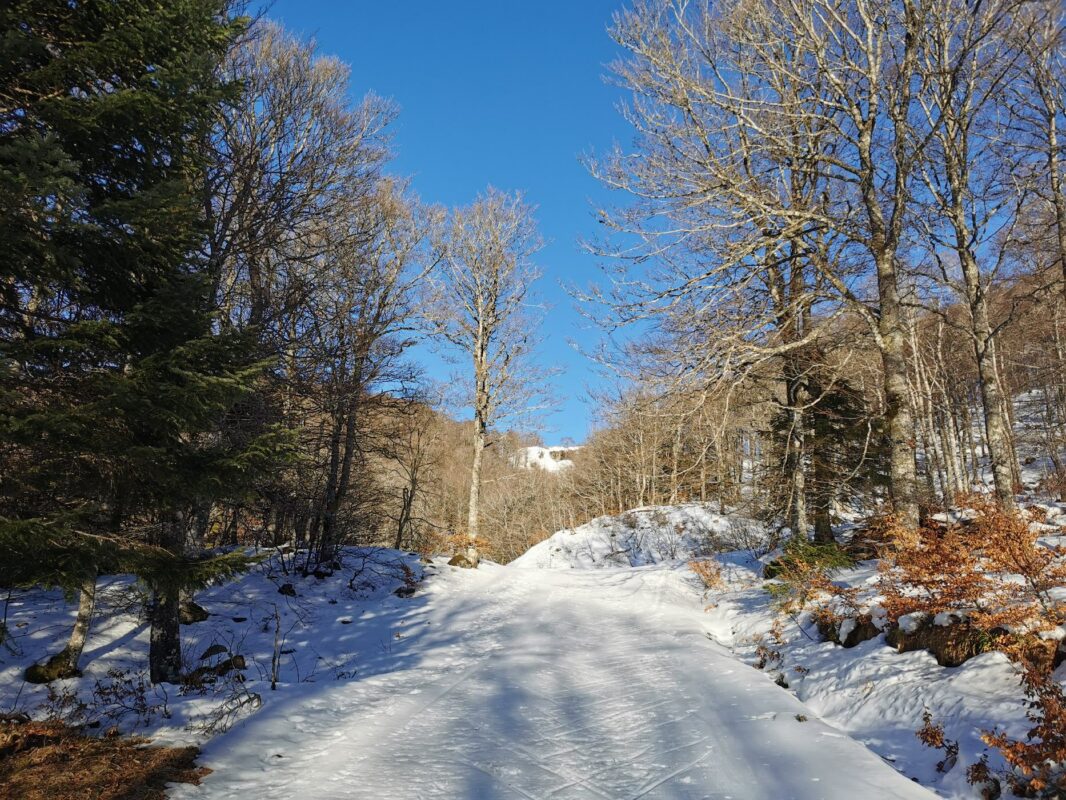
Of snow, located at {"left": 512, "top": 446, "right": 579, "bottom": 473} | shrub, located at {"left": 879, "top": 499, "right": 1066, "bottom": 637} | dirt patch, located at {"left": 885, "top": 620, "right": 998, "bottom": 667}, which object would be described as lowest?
dirt patch, located at {"left": 885, "top": 620, "right": 998, "bottom": 667}

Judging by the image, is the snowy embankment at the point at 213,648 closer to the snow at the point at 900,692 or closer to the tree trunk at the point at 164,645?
the tree trunk at the point at 164,645

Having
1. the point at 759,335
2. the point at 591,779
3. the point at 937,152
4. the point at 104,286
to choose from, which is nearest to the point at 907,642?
the point at 591,779

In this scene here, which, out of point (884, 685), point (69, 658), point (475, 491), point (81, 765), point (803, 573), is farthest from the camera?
point (475, 491)

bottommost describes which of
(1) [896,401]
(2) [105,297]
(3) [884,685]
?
(3) [884,685]

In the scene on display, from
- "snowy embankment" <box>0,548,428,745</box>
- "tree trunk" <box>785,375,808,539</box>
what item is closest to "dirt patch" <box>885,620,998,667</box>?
"tree trunk" <box>785,375,808,539</box>

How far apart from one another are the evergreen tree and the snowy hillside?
1682cm

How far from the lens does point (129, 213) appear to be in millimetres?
4148

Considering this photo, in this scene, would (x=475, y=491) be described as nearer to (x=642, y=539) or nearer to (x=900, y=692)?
(x=642, y=539)

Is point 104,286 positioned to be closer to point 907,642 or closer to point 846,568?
point 907,642

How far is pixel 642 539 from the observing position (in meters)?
21.7

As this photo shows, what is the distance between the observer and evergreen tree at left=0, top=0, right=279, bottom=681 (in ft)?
12.4

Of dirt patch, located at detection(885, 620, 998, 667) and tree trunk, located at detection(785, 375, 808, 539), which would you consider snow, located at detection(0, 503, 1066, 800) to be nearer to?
dirt patch, located at detection(885, 620, 998, 667)

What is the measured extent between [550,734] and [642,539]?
17559 millimetres

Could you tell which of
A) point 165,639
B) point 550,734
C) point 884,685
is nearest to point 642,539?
point 884,685
